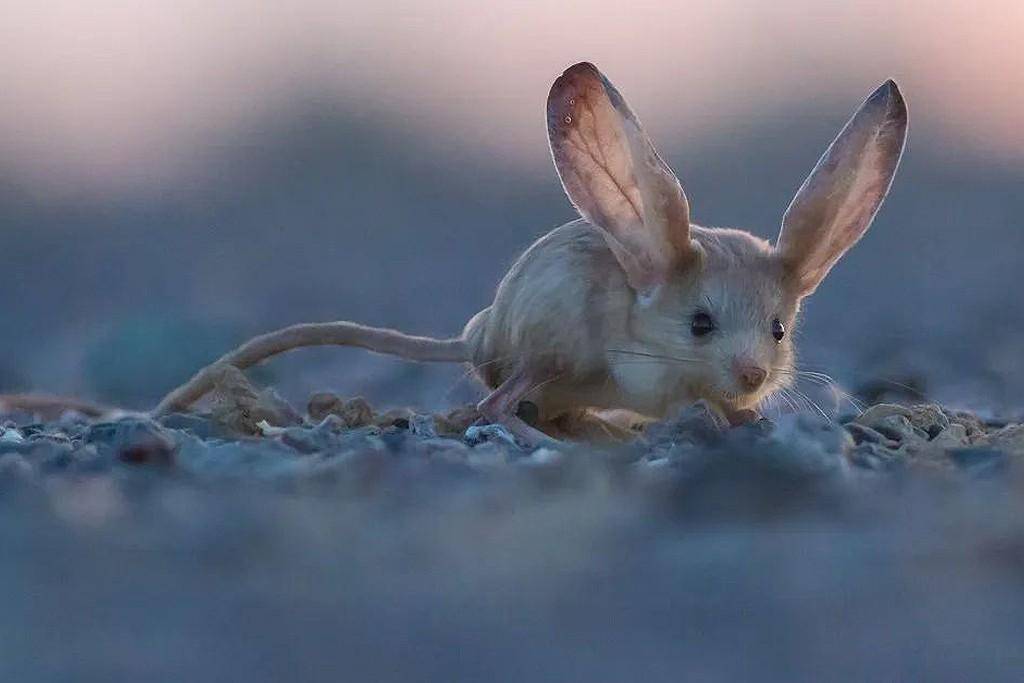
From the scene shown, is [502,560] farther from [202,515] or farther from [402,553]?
[202,515]

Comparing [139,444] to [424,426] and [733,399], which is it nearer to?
[424,426]

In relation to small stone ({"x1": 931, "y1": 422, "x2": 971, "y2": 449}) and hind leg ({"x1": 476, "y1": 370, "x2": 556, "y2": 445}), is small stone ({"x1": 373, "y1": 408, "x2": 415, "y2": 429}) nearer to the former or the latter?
hind leg ({"x1": 476, "y1": 370, "x2": 556, "y2": 445})

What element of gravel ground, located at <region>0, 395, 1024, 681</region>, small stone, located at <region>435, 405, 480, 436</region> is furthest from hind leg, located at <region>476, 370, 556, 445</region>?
gravel ground, located at <region>0, 395, 1024, 681</region>

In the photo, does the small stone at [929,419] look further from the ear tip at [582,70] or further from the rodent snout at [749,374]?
the ear tip at [582,70]

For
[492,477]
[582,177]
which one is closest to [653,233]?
[582,177]

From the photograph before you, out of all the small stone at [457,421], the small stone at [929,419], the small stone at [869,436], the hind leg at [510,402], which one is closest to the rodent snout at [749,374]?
the small stone at [869,436]

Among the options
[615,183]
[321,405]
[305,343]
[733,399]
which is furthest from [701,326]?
[305,343]
